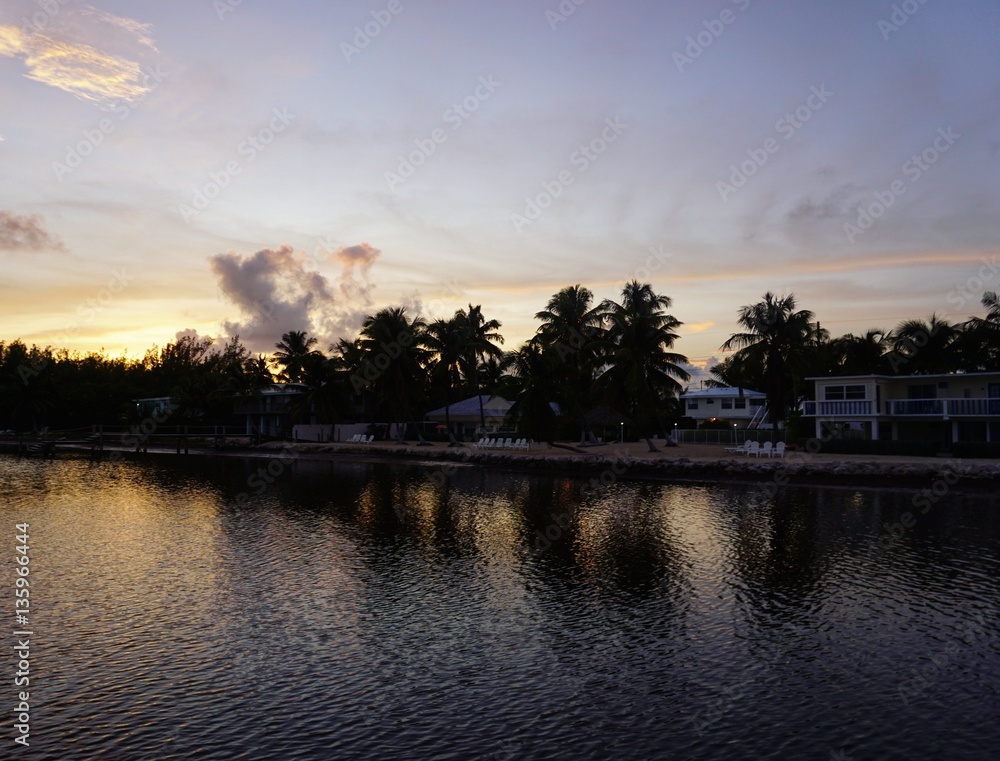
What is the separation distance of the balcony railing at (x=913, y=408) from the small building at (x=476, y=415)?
32708mm

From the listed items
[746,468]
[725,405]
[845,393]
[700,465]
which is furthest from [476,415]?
[845,393]

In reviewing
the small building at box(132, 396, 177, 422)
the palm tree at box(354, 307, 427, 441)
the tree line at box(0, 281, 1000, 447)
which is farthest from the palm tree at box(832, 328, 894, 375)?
the small building at box(132, 396, 177, 422)

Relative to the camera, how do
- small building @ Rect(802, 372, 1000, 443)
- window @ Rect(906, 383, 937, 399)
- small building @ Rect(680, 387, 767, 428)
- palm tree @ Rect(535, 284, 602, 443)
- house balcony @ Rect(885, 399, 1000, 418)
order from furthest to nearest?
small building @ Rect(680, 387, 767, 428) < palm tree @ Rect(535, 284, 602, 443) < window @ Rect(906, 383, 937, 399) < small building @ Rect(802, 372, 1000, 443) < house balcony @ Rect(885, 399, 1000, 418)

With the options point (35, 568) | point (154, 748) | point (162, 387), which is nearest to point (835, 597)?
point (154, 748)

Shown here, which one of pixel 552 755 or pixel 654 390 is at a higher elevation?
pixel 654 390

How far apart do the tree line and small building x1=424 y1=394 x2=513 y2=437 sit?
3.99 m

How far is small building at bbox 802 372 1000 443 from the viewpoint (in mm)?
47469

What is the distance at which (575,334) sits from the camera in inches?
2511

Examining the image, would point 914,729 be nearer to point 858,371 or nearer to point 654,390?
point 654,390

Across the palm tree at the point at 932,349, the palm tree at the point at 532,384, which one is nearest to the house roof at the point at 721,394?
the palm tree at the point at 932,349

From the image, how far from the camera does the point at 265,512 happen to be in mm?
33562

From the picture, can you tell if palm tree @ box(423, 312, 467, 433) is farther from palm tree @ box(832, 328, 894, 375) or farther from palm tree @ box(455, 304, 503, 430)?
palm tree @ box(832, 328, 894, 375)

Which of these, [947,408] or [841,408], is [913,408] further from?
[841,408]

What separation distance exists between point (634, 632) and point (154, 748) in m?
9.51
